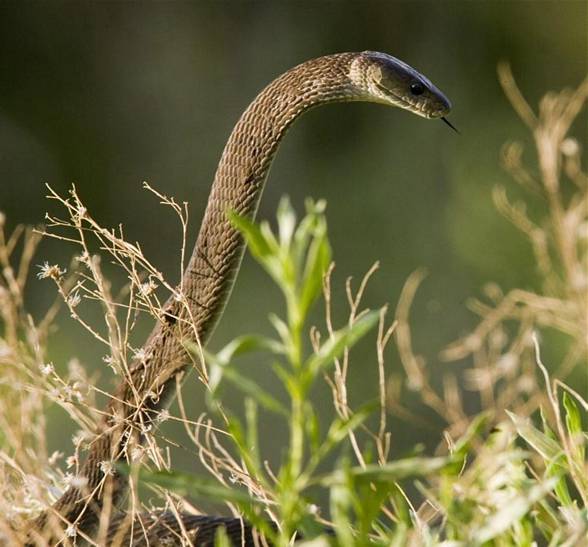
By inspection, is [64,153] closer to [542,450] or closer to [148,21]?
[148,21]

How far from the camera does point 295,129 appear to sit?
468cm

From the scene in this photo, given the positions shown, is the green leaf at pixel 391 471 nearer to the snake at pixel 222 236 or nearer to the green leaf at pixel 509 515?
the green leaf at pixel 509 515

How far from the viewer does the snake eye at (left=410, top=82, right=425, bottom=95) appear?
1403 millimetres

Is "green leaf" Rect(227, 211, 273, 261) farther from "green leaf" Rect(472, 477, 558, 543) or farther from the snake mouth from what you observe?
the snake mouth

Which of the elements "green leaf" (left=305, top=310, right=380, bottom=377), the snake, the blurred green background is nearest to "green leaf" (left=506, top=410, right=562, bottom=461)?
"green leaf" (left=305, top=310, right=380, bottom=377)

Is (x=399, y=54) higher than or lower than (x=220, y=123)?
higher

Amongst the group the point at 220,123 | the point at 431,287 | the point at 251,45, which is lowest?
the point at 431,287

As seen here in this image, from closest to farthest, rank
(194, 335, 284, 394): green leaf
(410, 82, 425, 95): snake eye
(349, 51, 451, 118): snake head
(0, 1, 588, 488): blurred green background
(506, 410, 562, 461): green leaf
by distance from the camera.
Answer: (194, 335, 284, 394): green leaf → (506, 410, 562, 461): green leaf → (349, 51, 451, 118): snake head → (410, 82, 425, 95): snake eye → (0, 1, 588, 488): blurred green background

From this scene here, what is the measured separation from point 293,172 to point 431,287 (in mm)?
714

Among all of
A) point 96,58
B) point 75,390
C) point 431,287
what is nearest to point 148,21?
point 96,58

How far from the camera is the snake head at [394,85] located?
1295 mm

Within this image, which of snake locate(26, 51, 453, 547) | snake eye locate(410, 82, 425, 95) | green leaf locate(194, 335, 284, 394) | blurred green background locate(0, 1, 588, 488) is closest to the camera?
green leaf locate(194, 335, 284, 394)

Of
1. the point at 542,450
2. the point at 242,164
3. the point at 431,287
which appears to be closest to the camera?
the point at 542,450

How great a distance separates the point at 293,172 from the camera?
461 centimetres
